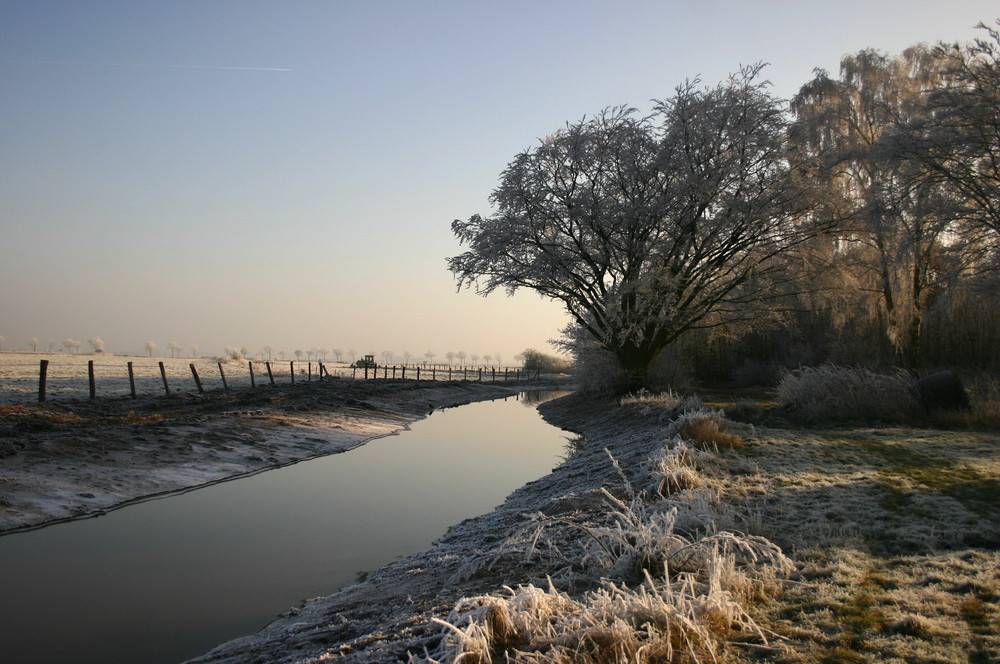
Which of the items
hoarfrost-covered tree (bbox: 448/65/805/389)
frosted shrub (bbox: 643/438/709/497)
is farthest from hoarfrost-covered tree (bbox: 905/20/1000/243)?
frosted shrub (bbox: 643/438/709/497)

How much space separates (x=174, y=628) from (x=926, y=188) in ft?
64.4

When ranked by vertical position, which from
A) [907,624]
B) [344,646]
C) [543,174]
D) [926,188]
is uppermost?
[543,174]

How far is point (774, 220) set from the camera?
19031 mm

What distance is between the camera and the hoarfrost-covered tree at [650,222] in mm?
18516

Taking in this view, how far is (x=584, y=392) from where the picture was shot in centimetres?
2659

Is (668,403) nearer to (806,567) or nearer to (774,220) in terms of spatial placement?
(774,220)

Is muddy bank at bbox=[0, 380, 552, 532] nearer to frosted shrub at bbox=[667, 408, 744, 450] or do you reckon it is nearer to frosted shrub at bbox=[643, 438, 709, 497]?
frosted shrub at bbox=[643, 438, 709, 497]

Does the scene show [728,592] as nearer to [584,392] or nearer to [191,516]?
[191,516]

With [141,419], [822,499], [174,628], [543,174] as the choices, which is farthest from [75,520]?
[543,174]

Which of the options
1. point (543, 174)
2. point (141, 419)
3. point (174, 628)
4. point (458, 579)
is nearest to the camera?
point (458, 579)


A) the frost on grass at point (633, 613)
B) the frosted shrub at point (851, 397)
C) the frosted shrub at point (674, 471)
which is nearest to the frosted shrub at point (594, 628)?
the frost on grass at point (633, 613)

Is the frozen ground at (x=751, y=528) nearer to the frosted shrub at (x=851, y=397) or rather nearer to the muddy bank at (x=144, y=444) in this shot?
the muddy bank at (x=144, y=444)

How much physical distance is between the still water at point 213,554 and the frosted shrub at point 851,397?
619cm

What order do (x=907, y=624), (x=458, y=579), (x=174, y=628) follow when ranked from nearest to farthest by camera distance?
(x=907, y=624) < (x=458, y=579) < (x=174, y=628)
